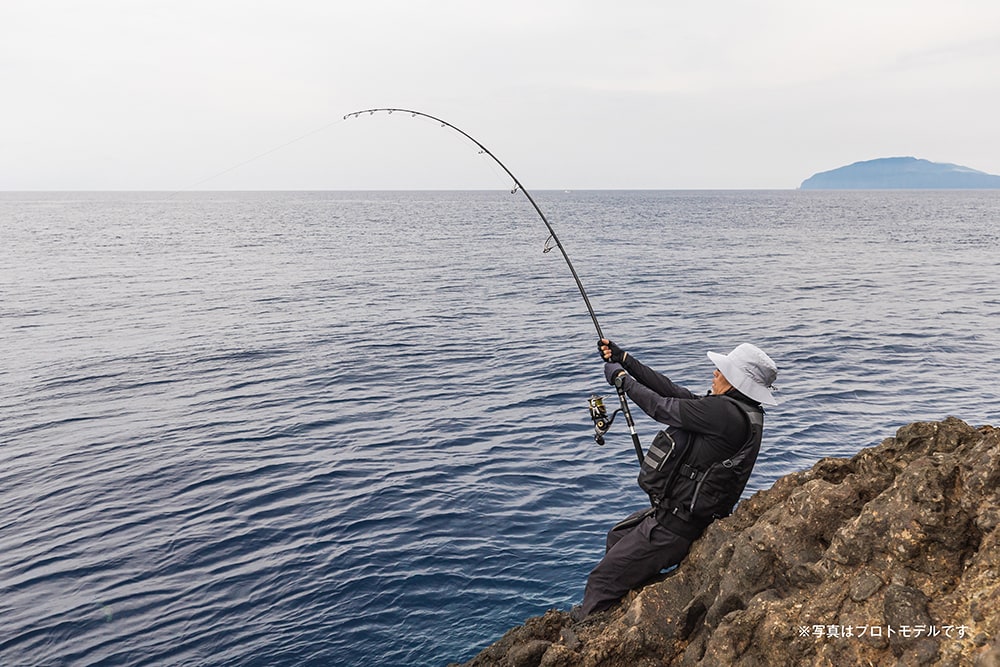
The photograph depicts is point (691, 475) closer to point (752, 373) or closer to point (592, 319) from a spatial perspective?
point (752, 373)

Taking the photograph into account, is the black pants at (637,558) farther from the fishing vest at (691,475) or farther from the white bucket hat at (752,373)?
the white bucket hat at (752,373)

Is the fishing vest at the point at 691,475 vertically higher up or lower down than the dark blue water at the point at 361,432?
higher up

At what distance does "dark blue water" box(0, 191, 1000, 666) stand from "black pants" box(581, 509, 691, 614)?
2.58 metres

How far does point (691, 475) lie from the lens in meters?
5.57

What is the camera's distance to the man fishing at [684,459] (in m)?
5.39

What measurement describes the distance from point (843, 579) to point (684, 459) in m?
1.37

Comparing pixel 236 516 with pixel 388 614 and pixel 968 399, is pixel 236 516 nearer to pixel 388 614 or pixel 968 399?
pixel 388 614

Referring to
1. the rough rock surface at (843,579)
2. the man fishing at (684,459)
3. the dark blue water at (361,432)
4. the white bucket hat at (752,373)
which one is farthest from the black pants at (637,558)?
the dark blue water at (361,432)

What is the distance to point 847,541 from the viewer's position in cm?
472

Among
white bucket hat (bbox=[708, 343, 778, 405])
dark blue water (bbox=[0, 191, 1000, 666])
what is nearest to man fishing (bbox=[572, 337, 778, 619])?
white bucket hat (bbox=[708, 343, 778, 405])

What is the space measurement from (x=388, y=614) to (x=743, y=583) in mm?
5127

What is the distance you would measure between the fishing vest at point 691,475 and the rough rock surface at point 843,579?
10.3 inches

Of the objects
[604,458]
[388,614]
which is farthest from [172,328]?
[388,614]

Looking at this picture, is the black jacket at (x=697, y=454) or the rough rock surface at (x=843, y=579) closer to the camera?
the rough rock surface at (x=843, y=579)
